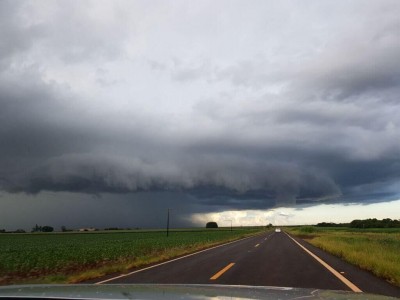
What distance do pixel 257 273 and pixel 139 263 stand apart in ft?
20.7

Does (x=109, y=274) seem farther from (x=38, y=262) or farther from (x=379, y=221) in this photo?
(x=379, y=221)

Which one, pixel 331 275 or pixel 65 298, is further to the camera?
pixel 331 275

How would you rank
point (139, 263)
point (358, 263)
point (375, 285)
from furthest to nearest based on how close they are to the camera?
point (139, 263)
point (358, 263)
point (375, 285)

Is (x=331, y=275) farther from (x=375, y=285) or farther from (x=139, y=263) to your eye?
(x=139, y=263)

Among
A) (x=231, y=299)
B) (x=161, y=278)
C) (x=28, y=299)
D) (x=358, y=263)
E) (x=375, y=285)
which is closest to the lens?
(x=28, y=299)

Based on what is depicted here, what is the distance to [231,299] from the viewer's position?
4086 mm

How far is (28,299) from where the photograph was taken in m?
3.76

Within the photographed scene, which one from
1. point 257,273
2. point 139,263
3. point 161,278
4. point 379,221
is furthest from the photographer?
point 379,221

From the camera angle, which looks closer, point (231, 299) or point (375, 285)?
point (231, 299)

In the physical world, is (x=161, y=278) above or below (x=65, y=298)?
below

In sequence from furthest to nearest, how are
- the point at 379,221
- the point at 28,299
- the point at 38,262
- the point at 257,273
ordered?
the point at 379,221 → the point at 38,262 → the point at 257,273 → the point at 28,299

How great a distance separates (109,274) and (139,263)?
3837mm

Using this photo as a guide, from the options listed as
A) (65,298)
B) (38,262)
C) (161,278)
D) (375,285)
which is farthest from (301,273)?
(38,262)

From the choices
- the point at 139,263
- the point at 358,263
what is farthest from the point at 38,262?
the point at 358,263
